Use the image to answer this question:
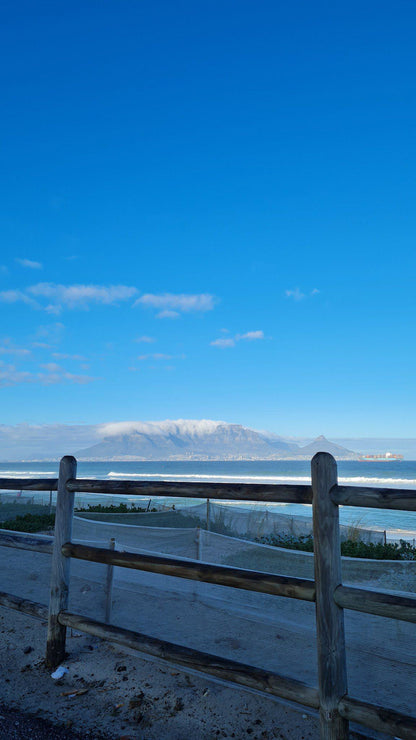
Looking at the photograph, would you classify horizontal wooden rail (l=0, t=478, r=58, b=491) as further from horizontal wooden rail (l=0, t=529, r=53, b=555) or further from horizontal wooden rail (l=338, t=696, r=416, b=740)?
horizontal wooden rail (l=338, t=696, r=416, b=740)

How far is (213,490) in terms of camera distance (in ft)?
10.3

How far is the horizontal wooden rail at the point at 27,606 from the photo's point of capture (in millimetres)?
3883

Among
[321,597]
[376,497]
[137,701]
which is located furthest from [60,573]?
[376,497]

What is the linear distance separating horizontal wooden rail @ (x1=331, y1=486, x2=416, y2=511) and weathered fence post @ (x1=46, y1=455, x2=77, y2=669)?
2117mm

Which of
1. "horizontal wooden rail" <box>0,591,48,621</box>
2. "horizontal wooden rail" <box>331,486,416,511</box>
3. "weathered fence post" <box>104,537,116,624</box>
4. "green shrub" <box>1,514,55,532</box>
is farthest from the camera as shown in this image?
"green shrub" <box>1,514,55,532</box>

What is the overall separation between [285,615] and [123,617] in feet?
5.49

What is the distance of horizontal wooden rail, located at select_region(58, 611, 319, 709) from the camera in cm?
265

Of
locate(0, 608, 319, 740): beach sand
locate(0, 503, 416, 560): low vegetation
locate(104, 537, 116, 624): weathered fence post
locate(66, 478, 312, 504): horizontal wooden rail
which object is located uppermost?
locate(66, 478, 312, 504): horizontal wooden rail

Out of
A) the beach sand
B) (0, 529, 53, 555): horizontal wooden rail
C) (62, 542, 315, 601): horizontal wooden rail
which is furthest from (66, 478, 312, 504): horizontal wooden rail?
the beach sand

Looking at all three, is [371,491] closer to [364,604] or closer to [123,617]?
[364,604]

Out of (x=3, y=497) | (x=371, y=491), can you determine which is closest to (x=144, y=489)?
(x=371, y=491)

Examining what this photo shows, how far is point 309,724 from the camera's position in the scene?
296 cm

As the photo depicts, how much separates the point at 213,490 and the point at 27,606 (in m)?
2.05

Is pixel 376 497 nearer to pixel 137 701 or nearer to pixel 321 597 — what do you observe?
pixel 321 597
